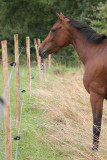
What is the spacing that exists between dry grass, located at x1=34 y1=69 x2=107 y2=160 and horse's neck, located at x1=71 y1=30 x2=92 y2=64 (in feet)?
3.15

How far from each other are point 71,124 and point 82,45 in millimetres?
1303

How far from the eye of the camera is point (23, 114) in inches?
202

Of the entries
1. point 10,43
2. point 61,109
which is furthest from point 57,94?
point 10,43

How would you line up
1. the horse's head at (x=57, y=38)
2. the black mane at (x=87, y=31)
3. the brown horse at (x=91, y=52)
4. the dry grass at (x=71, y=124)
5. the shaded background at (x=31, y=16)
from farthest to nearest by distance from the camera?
the shaded background at (x=31, y=16)
the horse's head at (x=57, y=38)
the black mane at (x=87, y=31)
the brown horse at (x=91, y=52)
the dry grass at (x=71, y=124)

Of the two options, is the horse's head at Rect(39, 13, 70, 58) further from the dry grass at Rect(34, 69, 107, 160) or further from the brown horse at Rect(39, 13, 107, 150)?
the dry grass at Rect(34, 69, 107, 160)

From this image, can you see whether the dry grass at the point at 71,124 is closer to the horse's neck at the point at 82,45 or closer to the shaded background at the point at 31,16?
the horse's neck at the point at 82,45

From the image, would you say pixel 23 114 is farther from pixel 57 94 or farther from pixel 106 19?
pixel 106 19

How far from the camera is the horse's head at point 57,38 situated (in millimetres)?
3929

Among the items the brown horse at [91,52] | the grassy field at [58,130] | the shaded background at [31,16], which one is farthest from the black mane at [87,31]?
the shaded background at [31,16]

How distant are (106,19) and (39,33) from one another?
7.32m

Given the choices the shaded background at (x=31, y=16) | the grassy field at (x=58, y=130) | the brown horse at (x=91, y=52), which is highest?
the shaded background at (x=31, y=16)

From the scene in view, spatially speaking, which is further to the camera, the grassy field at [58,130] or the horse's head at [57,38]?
the horse's head at [57,38]

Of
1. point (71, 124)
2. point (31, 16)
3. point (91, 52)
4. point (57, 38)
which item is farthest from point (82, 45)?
point (31, 16)

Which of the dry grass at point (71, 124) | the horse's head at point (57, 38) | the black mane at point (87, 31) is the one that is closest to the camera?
the dry grass at point (71, 124)
